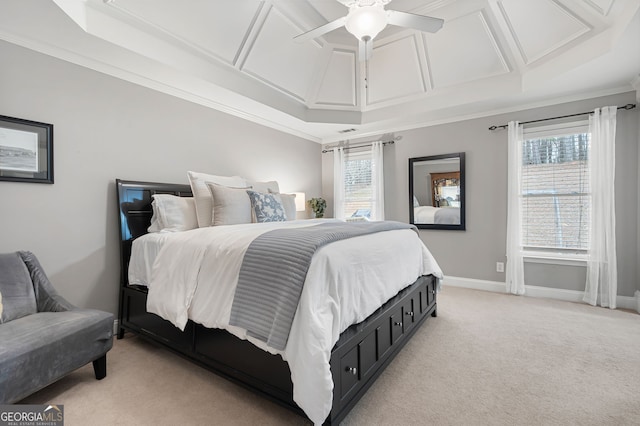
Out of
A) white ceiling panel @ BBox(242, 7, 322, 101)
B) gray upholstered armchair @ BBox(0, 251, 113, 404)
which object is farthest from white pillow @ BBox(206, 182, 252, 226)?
white ceiling panel @ BBox(242, 7, 322, 101)

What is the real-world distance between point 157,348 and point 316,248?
6.05 ft

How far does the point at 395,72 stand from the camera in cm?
382

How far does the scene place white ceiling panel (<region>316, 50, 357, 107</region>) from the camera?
A: 3850mm

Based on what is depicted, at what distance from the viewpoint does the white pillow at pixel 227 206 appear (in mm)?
2604

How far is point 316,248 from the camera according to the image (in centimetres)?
145

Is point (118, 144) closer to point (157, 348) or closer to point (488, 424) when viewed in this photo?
point (157, 348)

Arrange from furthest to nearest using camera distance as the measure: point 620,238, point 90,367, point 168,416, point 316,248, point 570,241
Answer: point 570,241 < point 620,238 < point 90,367 < point 168,416 < point 316,248

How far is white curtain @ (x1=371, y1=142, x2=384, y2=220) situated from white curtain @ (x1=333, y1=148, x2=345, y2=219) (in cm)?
61

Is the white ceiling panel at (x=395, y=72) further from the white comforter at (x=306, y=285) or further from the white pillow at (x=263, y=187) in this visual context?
the white comforter at (x=306, y=285)

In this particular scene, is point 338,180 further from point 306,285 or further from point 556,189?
point 306,285

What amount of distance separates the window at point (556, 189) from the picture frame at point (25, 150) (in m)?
4.93

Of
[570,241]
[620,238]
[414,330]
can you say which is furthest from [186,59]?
[620,238]

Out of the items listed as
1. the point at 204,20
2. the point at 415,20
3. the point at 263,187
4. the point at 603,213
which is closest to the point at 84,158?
the point at 204,20

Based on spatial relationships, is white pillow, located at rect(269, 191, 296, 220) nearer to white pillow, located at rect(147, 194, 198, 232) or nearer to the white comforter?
white pillow, located at rect(147, 194, 198, 232)
